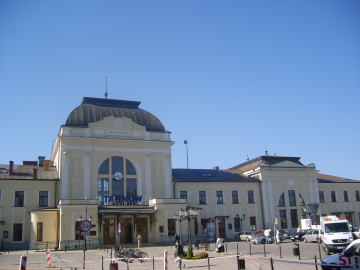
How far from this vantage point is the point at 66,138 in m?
42.8

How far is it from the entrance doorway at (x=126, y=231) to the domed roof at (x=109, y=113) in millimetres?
11672

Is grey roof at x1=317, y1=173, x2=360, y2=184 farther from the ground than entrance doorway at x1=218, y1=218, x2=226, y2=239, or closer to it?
farther from the ground

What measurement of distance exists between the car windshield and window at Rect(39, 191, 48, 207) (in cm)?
2929

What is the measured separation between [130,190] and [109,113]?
31.7 ft

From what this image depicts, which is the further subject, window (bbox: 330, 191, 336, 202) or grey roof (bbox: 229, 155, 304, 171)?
window (bbox: 330, 191, 336, 202)

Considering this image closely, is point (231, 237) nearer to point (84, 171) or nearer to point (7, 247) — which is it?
point (84, 171)

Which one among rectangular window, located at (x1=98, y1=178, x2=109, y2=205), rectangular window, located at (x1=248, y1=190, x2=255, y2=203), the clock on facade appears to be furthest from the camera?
rectangular window, located at (x1=248, y1=190, x2=255, y2=203)

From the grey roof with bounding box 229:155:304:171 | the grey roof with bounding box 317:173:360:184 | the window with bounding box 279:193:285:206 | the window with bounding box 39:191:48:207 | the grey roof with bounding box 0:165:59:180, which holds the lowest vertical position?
the window with bounding box 279:193:285:206

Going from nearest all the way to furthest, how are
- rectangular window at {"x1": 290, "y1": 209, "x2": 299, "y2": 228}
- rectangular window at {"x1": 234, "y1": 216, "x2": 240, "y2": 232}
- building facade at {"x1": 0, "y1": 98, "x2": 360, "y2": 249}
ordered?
building facade at {"x1": 0, "y1": 98, "x2": 360, "y2": 249}, rectangular window at {"x1": 234, "y1": 216, "x2": 240, "y2": 232}, rectangular window at {"x1": 290, "y1": 209, "x2": 299, "y2": 228}

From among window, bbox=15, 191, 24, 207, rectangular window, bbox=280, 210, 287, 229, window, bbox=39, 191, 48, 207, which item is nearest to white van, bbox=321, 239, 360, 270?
window, bbox=39, 191, 48, 207

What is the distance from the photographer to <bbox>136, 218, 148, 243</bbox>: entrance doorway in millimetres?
42125

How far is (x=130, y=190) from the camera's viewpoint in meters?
44.8

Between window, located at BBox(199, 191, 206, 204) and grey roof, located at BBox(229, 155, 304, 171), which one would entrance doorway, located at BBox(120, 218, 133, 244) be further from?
grey roof, located at BBox(229, 155, 304, 171)

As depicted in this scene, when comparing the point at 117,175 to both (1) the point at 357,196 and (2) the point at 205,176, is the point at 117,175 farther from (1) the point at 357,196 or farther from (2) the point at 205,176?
(1) the point at 357,196
